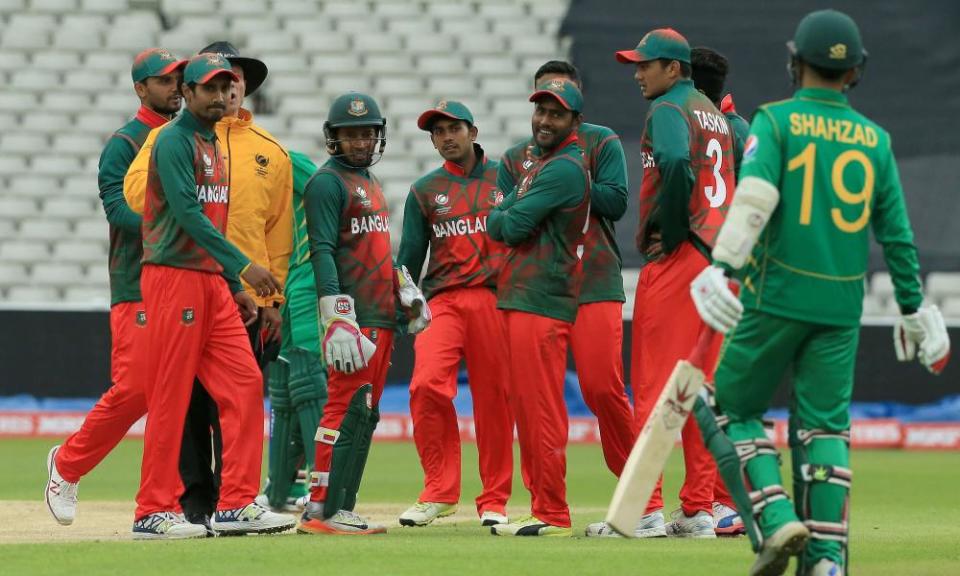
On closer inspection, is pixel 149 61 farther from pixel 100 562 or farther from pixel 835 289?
pixel 835 289

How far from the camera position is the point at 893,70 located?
65.1 feet

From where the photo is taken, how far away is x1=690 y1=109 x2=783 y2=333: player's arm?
5.42 metres

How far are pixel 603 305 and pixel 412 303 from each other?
936 mm

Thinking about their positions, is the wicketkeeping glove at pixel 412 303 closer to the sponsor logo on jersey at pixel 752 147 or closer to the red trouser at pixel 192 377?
the red trouser at pixel 192 377

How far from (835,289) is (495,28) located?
16285mm

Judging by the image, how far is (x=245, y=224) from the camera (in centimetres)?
800

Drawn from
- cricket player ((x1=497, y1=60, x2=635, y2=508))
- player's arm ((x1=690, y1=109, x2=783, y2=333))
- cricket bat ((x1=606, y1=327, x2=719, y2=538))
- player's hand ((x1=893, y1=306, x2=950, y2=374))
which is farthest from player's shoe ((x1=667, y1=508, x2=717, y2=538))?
player's arm ((x1=690, y1=109, x2=783, y2=333))

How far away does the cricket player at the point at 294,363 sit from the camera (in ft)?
28.3

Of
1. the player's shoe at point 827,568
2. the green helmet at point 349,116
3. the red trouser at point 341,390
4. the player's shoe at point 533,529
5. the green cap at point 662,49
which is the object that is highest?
the green cap at point 662,49

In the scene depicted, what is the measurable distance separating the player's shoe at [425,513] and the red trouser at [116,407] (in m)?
1.43

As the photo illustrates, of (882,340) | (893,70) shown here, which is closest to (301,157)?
(882,340)

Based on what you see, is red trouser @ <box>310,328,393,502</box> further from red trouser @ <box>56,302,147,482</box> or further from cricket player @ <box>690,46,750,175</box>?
cricket player @ <box>690,46,750,175</box>

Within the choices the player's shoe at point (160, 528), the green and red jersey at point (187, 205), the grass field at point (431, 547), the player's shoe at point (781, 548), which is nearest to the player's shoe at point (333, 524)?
the grass field at point (431, 547)

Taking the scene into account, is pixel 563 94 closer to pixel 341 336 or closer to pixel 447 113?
pixel 447 113
